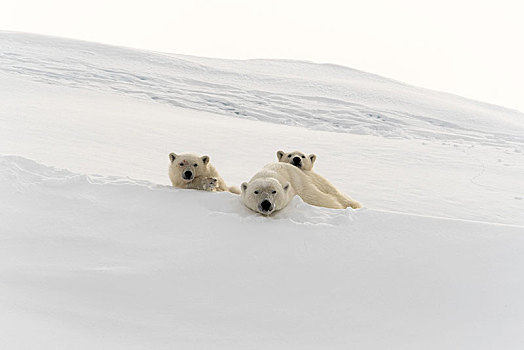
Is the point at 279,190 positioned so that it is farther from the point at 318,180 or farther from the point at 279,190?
the point at 318,180

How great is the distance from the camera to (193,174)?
15.3ft

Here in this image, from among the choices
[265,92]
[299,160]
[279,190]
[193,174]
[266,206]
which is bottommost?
[266,206]

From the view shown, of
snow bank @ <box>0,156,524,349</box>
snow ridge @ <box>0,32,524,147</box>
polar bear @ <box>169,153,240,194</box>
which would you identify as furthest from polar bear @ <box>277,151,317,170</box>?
snow ridge @ <box>0,32,524,147</box>

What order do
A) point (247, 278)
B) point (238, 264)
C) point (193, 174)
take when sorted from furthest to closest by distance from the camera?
point (193, 174)
point (238, 264)
point (247, 278)

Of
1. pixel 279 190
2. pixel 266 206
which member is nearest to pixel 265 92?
pixel 279 190

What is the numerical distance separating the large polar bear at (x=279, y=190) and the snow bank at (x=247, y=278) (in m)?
0.12

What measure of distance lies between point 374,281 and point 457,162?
7.25 m

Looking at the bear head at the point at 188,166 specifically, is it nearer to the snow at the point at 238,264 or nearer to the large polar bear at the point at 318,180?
the snow at the point at 238,264

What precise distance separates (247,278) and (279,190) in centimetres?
121

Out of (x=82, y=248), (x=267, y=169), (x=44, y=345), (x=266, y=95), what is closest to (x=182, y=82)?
(x=266, y=95)

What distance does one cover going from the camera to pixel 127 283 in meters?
2.79

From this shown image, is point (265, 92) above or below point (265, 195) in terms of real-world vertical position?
above

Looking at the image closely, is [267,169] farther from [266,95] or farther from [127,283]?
[266,95]

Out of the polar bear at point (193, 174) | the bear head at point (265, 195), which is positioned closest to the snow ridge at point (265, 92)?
the polar bear at point (193, 174)
